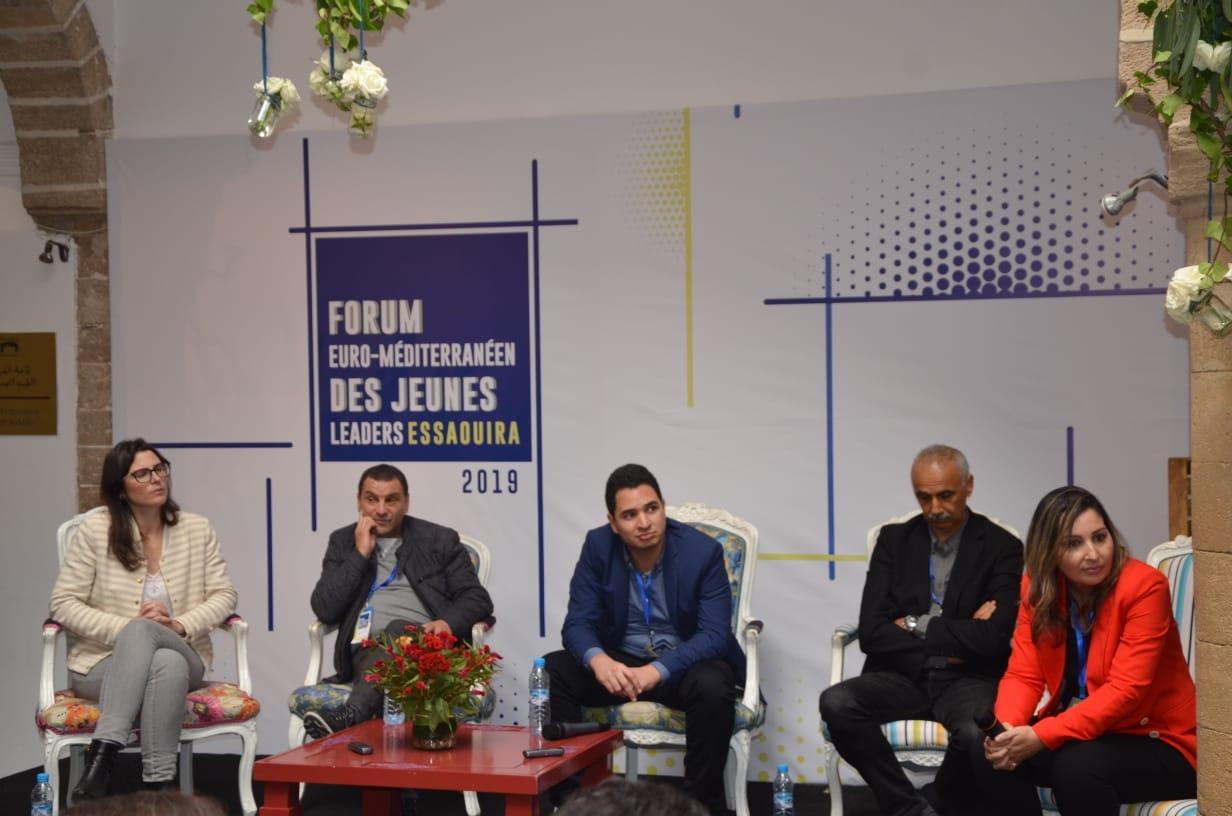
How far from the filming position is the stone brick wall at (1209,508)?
9.50 feet

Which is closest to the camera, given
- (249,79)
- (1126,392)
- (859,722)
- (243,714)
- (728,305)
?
(859,722)

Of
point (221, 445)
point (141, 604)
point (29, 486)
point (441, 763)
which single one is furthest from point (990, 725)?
point (29, 486)

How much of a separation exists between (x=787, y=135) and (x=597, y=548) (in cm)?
191

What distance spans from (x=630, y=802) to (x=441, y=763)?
→ 287cm

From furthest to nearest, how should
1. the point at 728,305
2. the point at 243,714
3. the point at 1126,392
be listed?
the point at 728,305 → the point at 1126,392 → the point at 243,714

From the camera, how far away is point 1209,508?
2941mm

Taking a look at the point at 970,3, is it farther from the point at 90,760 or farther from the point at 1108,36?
the point at 90,760

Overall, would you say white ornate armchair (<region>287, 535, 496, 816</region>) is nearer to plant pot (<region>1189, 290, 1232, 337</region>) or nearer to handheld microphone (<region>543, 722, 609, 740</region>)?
handheld microphone (<region>543, 722, 609, 740</region>)

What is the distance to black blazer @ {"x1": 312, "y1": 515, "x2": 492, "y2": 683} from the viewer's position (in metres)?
5.34

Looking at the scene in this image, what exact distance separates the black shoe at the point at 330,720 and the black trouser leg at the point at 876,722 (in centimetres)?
166

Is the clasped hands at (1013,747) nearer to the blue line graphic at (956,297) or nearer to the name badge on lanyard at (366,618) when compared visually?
the blue line graphic at (956,297)

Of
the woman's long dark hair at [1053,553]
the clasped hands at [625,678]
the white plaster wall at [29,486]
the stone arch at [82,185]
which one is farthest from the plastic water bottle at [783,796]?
the white plaster wall at [29,486]

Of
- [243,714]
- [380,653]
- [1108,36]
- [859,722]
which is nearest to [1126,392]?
[1108,36]

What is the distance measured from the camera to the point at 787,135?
19.0 ft
